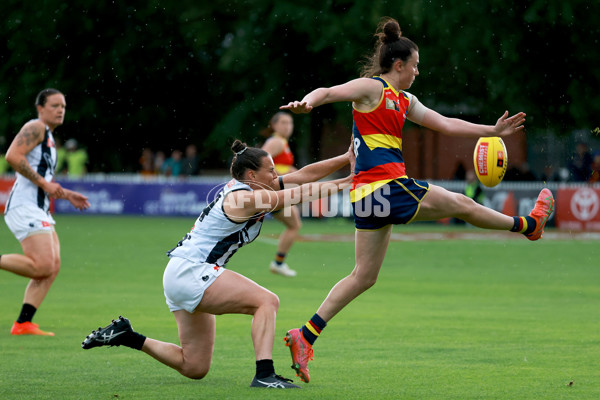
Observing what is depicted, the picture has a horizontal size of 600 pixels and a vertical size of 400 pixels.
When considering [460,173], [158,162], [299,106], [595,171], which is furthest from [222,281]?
→ [158,162]

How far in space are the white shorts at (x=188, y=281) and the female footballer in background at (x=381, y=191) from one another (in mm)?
819

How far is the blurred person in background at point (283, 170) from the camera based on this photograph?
14430 mm

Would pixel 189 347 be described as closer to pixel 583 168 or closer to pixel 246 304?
pixel 246 304

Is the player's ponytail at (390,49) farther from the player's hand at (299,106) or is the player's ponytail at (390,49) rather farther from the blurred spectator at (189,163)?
the blurred spectator at (189,163)

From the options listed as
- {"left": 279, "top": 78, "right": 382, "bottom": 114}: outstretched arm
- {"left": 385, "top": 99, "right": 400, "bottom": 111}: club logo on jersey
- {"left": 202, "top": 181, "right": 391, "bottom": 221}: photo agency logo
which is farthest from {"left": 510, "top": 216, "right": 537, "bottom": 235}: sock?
{"left": 279, "top": 78, "right": 382, "bottom": 114}: outstretched arm

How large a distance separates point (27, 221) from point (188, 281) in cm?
357

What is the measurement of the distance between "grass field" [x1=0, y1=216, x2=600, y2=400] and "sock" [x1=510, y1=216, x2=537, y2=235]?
1.07 m

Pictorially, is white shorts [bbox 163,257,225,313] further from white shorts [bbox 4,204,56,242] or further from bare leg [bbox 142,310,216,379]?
white shorts [bbox 4,204,56,242]

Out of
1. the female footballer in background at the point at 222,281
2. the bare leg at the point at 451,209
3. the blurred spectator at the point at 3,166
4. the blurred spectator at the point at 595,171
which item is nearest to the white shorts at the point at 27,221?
the female footballer in background at the point at 222,281

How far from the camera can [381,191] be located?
23.6 feet

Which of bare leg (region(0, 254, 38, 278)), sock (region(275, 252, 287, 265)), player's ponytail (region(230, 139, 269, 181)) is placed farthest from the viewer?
sock (region(275, 252, 287, 265))

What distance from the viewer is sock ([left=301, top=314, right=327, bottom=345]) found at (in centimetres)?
713

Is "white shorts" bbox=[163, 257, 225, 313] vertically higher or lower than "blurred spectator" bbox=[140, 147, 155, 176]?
lower

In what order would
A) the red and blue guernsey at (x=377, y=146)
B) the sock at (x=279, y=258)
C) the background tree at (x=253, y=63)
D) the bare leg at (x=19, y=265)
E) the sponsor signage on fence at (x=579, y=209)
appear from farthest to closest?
the background tree at (x=253, y=63)
the sponsor signage on fence at (x=579, y=209)
the sock at (x=279, y=258)
the bare leg at (x=19, y=265)
the red and blue guernsey at (x=377, y=146)
